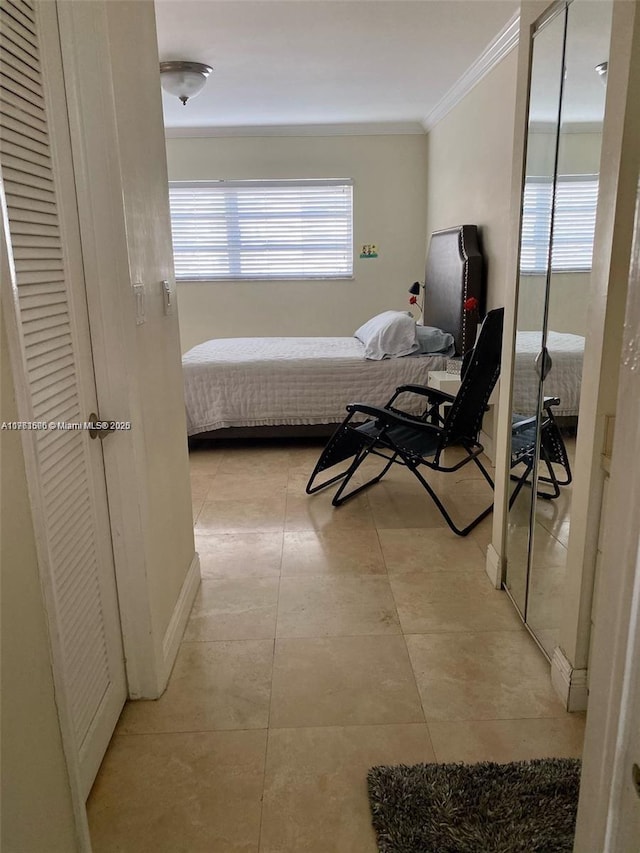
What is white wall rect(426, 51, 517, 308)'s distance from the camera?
3.55m

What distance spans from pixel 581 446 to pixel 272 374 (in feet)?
8.80

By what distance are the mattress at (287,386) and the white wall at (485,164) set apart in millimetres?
820

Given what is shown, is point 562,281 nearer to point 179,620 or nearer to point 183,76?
point 179,620

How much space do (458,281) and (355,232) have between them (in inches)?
82.4

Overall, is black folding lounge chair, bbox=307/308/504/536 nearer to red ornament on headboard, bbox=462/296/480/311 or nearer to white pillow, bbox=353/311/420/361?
white pillow, bbox=353/311/420/361

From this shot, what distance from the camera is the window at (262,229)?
5.97 m

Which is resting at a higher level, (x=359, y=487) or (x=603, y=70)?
(x=603, y=70)

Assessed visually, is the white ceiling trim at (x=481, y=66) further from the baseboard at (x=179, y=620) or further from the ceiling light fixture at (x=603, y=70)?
the baseboard at (x=179, y=620)

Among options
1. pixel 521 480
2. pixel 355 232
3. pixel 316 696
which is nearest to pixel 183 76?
pixel 355 232

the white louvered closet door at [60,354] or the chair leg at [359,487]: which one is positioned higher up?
the white louvered closet door at [60,354]

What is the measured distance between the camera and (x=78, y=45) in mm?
1437

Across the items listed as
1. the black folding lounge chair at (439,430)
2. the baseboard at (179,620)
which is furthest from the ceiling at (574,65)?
the baseboard at (179,620)

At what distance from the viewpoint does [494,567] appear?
247 cm

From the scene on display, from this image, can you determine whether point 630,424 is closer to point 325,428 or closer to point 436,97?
point 325,428
